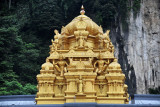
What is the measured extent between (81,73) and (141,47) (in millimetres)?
26441

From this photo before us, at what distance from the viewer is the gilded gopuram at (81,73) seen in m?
12.6

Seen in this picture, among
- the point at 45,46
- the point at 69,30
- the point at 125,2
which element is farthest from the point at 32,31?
the point at 69,30

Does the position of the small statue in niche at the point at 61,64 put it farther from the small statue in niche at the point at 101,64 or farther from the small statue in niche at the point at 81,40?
the small statue in niche at the point at 101,64

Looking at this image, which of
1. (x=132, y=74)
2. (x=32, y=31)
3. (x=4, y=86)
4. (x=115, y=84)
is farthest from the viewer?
(x=32, y=31)

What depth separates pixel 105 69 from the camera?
13352mm

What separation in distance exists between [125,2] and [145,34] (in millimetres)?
4334

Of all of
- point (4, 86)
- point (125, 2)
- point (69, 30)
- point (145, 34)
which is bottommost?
point (4, 86)

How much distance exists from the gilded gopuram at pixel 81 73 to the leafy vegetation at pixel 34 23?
16.8 meters

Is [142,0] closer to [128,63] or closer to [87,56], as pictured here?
[128,63]

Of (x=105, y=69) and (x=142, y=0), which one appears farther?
(x=142, y=0)

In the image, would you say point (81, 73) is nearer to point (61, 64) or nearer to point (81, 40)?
point (61, 64)

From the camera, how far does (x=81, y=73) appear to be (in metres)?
12.6

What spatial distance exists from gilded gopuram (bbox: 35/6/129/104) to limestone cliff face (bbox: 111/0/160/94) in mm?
23175

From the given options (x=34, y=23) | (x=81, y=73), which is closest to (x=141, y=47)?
(x=34, y=23)
